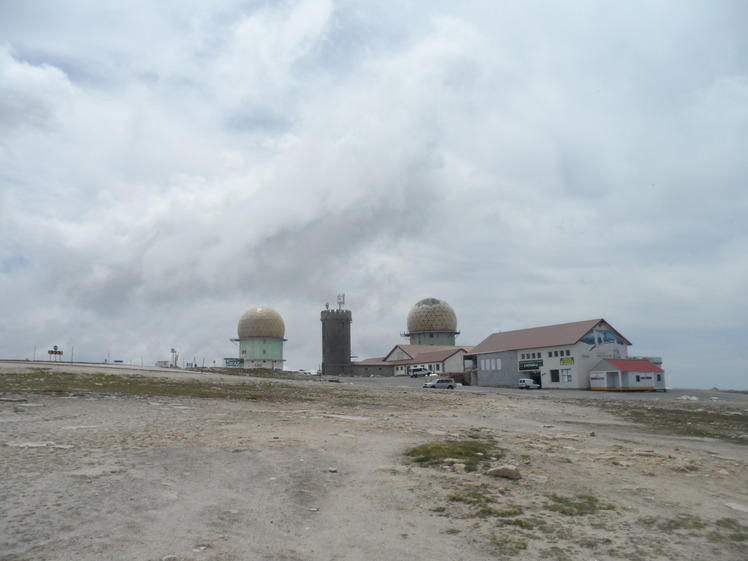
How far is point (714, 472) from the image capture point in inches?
482

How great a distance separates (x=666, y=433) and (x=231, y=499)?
16.6 metres

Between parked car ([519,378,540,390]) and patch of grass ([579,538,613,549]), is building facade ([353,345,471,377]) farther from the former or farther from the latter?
patch of grass ([579,538,613,549])

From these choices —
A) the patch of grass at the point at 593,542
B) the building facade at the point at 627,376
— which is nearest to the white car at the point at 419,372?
the building facade at the point at 627,376

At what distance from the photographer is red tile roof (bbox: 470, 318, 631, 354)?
61375 mm

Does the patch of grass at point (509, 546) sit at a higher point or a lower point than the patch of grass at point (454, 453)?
lower

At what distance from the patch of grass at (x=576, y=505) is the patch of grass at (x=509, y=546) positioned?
1.65 meters

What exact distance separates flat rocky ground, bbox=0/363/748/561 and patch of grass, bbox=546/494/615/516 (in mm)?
39

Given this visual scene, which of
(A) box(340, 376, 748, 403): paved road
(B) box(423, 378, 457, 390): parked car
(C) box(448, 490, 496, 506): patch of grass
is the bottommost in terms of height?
(A) box(340, 376, 748, 403): paved road

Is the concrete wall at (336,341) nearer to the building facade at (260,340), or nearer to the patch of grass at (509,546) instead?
the building facade at (260,340)

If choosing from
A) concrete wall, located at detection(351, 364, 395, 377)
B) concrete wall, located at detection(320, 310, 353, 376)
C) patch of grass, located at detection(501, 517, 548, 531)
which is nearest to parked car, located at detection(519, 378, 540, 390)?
concrete wall, located at detection(351, 364, 395, 377)

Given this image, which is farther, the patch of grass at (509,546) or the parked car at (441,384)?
the parked car at (441,384)

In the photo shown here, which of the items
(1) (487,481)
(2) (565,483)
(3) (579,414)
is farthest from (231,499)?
(3) (579,414)

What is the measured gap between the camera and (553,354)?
205 feet

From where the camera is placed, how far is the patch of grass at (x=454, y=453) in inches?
473
